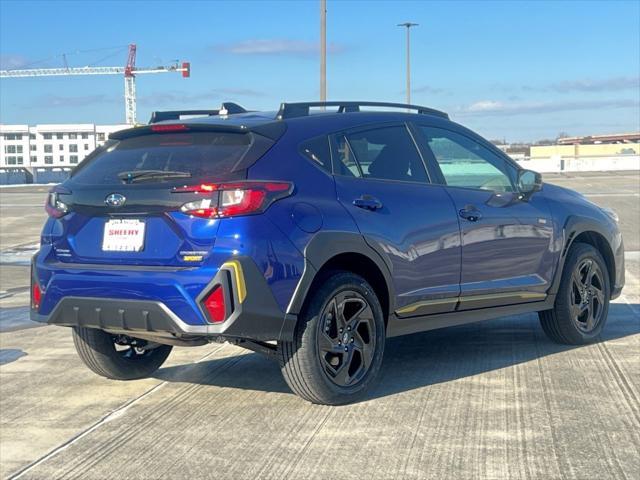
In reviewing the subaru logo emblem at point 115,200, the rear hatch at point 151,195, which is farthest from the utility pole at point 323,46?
the subaru logo emblem at point 115,200

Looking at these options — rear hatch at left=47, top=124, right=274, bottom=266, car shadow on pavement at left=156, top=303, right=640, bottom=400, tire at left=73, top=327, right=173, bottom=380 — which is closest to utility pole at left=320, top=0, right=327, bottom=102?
car shadow on pavement at left=156, top=303, right=640, bottom=400

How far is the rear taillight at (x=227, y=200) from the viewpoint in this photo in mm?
4516

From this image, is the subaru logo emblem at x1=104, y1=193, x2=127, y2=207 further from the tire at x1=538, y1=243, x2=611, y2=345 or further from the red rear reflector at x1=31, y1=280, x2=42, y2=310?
the tire at x1=538, y1=243, x2=611, y2=345

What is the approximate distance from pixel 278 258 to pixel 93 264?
106 cm

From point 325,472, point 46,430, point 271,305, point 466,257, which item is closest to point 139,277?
point 271,305

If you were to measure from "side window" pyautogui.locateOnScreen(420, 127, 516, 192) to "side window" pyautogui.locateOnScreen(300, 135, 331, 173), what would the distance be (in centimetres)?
98

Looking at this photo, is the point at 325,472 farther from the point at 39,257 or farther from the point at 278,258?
the point at 39,257

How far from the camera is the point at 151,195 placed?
467 cm

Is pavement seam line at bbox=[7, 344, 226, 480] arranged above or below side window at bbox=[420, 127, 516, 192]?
below

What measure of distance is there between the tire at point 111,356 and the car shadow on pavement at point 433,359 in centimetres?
15

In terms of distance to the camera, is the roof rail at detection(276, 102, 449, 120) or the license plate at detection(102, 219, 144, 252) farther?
the roof rail at detection(276, 102, 449, 120)

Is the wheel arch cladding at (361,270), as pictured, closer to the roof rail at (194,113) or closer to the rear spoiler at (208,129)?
the rear spoiler at (208,129)

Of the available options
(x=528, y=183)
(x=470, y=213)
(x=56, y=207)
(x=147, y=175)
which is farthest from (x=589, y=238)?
(x=56, y=207)

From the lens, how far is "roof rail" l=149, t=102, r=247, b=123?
5.74 m
